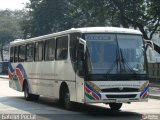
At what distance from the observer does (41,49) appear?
2030 cm

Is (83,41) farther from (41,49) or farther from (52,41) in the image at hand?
(41,49)

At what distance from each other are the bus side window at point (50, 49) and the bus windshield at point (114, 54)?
10.8 feet

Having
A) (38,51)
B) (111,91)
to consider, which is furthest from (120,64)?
(38,51)

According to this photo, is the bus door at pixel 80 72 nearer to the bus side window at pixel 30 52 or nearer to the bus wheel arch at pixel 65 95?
the bus wheel arch at pixel 65 95

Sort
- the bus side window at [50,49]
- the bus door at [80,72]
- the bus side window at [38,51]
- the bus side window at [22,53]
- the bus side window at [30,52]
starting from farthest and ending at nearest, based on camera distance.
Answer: the bus side window at [22,53], the bus side window at [30,52], the bus side window at [38,51], the bus side window at [50,49], the bus door at [80,72]

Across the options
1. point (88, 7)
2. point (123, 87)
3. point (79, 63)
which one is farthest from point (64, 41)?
point (88, 7)

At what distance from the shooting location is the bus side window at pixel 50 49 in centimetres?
1875

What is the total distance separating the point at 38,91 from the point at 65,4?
177ft

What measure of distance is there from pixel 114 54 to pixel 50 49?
428 cm

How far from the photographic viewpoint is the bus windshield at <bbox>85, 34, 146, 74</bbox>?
15.2 meters

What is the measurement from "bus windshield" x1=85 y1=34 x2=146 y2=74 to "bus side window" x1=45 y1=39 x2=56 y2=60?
3.29m

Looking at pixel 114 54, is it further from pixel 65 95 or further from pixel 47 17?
pixel 47 17

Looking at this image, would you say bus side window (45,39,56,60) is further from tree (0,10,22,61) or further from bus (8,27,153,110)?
tree (0,10,22,61)

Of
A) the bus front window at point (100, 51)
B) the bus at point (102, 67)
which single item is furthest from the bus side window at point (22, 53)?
the bus front window at point (100, 51)
